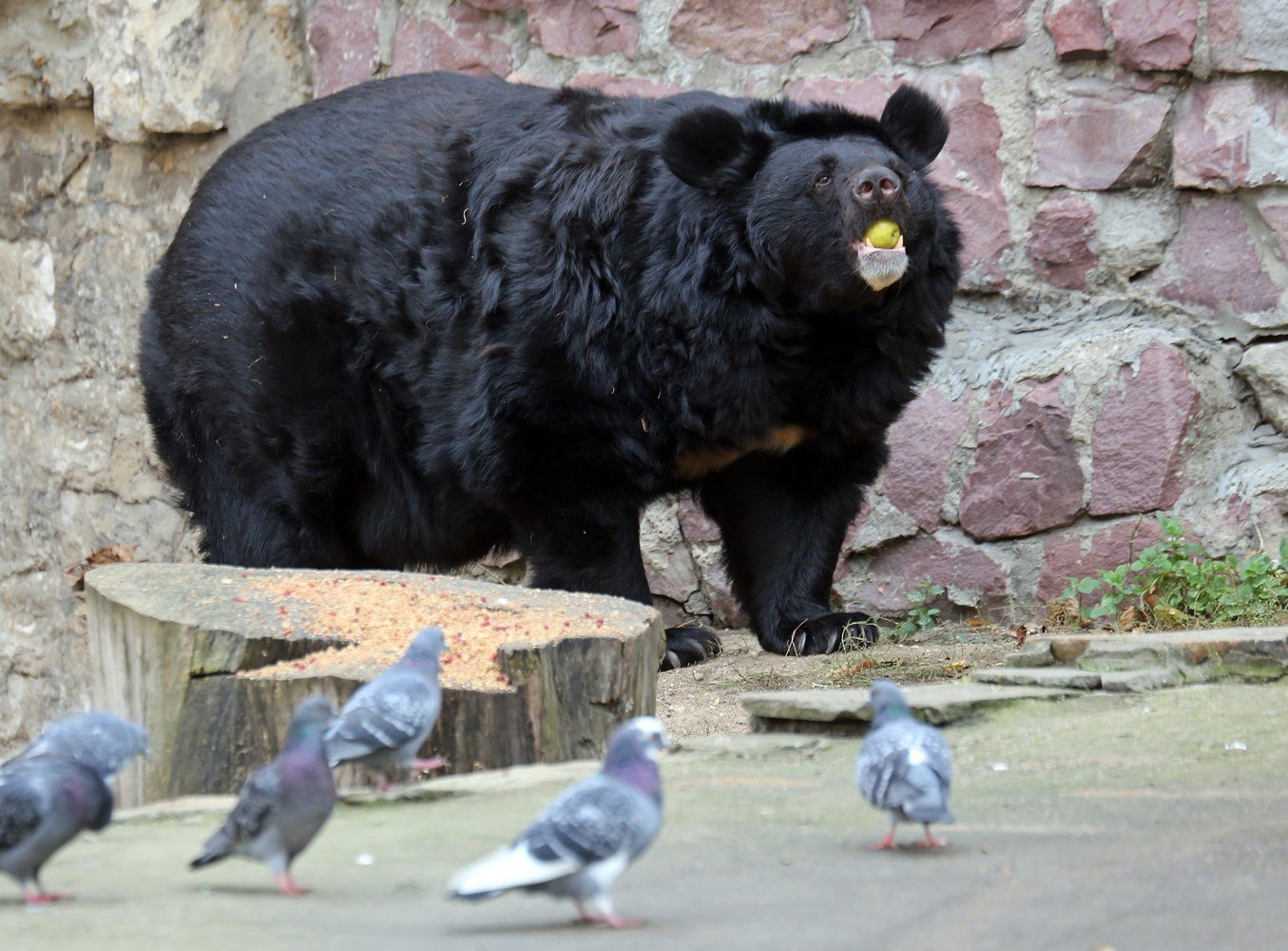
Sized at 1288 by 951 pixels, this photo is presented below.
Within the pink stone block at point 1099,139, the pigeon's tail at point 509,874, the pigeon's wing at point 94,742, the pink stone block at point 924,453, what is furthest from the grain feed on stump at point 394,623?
the pink stone block at point 1099,139

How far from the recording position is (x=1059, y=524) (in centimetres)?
493

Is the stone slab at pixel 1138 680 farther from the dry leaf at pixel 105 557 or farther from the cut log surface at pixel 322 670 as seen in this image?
the dry leaf at pixel 105 557

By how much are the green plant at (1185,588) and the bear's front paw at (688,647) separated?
101 cm

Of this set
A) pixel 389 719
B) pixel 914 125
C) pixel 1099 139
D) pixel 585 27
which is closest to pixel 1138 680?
pixel 389 719

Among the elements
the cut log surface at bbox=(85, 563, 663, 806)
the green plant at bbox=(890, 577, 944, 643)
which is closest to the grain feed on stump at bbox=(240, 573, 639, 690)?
the cut log surface at bbox=(85, 563, 663, 806)

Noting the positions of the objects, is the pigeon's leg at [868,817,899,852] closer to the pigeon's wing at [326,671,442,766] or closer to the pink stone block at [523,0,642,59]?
the pigeon's wing at [326,671,442,766]

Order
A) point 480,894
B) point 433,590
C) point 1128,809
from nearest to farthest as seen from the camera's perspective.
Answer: point 480,894 → point 1128,809 → point 433,590

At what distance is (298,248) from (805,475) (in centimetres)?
161

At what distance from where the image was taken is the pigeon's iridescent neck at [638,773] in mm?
1787

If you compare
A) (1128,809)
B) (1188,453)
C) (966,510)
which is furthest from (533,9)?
(1128,809)

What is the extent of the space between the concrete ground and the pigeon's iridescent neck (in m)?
0.14

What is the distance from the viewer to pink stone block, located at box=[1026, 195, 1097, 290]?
16.0ft

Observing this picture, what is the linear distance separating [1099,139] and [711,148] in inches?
48.7

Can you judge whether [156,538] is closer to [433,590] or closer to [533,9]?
[533,9]
